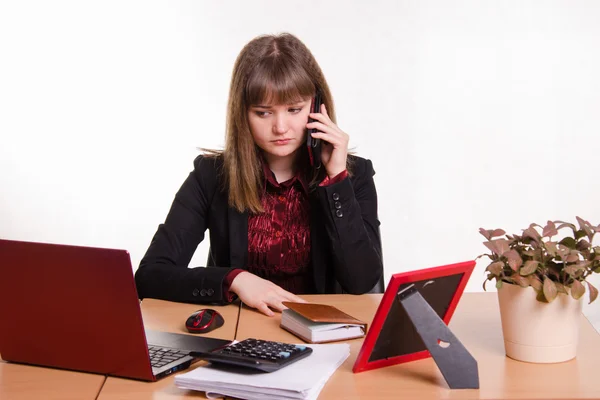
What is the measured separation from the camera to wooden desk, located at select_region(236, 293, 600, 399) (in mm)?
1331

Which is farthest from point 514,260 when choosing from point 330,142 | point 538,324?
point 330,142

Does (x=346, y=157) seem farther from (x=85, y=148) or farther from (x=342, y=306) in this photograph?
(x=85, y=148)

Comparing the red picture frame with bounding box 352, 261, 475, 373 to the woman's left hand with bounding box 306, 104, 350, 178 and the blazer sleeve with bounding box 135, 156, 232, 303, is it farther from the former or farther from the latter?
the woman's left hand with bounding box 306, 104, 350, 178

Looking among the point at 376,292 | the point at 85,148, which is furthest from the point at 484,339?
the point at 85,148

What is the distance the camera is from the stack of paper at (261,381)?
1295 mm

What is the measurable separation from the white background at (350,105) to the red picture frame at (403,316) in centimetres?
278

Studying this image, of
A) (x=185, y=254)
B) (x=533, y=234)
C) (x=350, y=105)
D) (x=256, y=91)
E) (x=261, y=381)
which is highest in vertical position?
(x=256, y=91)

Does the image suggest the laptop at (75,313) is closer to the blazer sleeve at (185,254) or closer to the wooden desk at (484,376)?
the wooden desk at (484,376)

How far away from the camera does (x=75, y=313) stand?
4.57 feet

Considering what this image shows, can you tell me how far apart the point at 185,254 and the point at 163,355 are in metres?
0.86

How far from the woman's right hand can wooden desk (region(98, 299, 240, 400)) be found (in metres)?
0.05

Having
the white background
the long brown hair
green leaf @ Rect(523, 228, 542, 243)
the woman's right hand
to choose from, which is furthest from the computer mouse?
the white background

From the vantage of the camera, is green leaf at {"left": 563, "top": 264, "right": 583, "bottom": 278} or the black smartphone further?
the black smartphone

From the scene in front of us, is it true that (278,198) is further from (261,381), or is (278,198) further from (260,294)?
(261,381)
